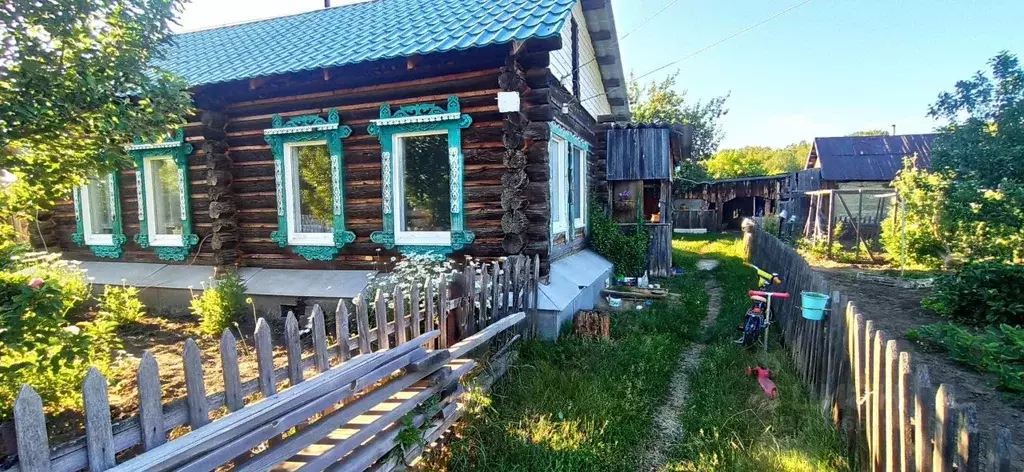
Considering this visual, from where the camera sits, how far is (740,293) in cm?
953

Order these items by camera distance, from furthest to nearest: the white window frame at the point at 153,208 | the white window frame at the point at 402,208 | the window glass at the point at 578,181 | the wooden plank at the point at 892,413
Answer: the window glass at the point at 578,181 < the white window frame at the point at 153,208 < the white window frame at the point at 402,208 < the wooden plank at the point at 892,413

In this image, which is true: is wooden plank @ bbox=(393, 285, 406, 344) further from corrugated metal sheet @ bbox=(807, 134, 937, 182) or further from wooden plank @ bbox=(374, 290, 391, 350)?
corrugated metal sheet @ bbox=(807, 134, 937, 182)

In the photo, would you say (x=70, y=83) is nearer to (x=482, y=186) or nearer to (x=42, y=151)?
(x=42, y=151)

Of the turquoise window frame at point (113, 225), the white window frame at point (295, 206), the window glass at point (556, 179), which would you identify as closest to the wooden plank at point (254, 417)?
the window glass at point (556, 179)

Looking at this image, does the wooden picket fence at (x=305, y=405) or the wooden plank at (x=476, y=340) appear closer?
the wooden picket fence at (x=305, y=405)

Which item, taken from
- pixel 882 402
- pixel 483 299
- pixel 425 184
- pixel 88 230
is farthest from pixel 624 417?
pixel 88 230

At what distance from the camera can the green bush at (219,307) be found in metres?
6.88

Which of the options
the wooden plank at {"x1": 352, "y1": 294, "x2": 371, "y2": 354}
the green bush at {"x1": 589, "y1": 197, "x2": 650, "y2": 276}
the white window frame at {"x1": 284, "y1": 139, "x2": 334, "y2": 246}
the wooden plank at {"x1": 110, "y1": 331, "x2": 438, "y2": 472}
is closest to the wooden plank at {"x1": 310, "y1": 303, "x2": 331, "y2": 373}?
the wooden plank at {"x1": 110, "y1": 331, "x2": 438, "y2": 472}

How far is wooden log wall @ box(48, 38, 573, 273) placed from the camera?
22.1 ft

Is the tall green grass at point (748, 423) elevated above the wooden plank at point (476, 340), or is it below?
below

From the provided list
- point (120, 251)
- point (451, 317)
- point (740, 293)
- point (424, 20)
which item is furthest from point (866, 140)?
point (120, 251)

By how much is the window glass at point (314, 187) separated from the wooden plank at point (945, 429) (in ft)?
24.6

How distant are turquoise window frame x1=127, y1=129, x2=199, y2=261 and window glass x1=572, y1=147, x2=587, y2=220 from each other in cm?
676

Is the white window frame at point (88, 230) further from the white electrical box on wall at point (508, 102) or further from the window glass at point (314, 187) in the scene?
the white electrical box on wall at point (508, 102)
